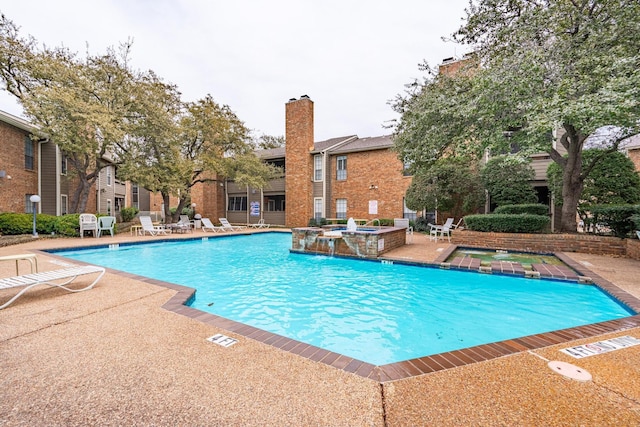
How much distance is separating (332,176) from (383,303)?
625 inches

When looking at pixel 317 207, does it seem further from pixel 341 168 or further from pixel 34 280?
pixel 34 280

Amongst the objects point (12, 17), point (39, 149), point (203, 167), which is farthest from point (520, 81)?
point (39, 149)

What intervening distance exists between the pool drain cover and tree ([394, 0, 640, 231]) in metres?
5.96

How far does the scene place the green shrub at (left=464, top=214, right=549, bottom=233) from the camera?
371 inches

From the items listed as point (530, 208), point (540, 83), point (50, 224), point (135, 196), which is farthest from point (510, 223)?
point (135, 196)

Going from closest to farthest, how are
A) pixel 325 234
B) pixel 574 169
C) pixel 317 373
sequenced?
pixel 317 373 < pixel 574 169 < pixel 325 234

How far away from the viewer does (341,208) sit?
2019 cm

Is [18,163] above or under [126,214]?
above

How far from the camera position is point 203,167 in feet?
57.9

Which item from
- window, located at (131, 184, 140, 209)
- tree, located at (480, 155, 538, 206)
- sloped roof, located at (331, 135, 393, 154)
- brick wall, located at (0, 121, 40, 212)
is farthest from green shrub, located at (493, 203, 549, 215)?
window, located at (131, 184, 140, 209)

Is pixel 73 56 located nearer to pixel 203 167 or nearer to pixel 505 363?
pixel 203 167

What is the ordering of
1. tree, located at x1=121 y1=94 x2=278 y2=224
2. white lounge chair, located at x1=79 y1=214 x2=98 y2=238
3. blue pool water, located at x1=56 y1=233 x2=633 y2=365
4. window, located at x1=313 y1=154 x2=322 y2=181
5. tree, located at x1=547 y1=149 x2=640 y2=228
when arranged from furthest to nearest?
window, located at x1=313 y1=154 x2=322 y2=181, tree, located at x1=121 y1=94 x2=278 y2=224, white lounge chair, located at x1=79 y1=214 x2=98 y2=238, tree, located at x1=547 y1=149 x2=640 y2=228, blue pool water, located at x1=56 y1=233 x2=633 y2=365

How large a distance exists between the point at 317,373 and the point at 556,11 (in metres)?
10.8

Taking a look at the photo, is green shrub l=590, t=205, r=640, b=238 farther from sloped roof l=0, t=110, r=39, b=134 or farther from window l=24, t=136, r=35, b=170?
window l=24, t=136, r=35, b=170
